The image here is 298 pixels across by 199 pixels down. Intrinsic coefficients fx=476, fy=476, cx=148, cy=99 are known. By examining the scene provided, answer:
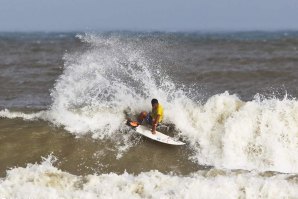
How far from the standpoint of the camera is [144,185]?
34.1 feet

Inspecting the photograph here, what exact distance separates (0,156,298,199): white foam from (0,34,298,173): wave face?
1483mm

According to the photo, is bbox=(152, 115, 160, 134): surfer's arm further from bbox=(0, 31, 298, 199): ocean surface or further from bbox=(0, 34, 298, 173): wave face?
bbox=(0, 34, 298, 173): wave face

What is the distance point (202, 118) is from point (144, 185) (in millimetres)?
3996

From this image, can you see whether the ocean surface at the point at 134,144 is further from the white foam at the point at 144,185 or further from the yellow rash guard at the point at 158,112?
the yellow rash guard at the point at 158,112

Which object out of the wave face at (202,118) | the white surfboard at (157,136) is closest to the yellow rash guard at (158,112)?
the white surfboard at (157,136)

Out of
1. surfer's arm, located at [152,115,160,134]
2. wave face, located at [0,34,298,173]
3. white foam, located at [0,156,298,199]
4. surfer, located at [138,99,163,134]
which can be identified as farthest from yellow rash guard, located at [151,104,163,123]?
white foam, located at [0,156,298,199]

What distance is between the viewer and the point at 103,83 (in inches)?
619

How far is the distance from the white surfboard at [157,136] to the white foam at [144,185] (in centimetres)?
182

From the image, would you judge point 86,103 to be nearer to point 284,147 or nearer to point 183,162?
point 183,162

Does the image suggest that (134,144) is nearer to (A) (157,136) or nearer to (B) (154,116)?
(A) (157,136)

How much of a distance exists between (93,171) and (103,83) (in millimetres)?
4691

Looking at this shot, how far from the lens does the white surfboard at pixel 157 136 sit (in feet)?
42.4

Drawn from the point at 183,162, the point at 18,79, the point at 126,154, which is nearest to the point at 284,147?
the point at 183,162

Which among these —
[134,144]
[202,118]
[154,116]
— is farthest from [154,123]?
[202,118]
